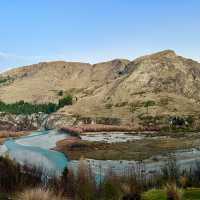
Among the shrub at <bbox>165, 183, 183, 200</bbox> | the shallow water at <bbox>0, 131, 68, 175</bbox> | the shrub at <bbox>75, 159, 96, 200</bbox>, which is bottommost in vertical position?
the shallow water at <bbox>0, 131, 68, 175</bbox>

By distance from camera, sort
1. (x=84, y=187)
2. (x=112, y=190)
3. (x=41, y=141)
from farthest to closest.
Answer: (x=41, y=141), (x=84, y=187), (x=112, y=190)

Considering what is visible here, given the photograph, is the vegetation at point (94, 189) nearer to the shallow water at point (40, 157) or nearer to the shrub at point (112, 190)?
the shrub at point (112, 190)

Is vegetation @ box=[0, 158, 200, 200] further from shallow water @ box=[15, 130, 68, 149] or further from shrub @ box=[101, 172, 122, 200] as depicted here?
shallow water @ box=[15, 130, 68, 149]

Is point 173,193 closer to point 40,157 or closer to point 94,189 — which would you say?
point 94,189

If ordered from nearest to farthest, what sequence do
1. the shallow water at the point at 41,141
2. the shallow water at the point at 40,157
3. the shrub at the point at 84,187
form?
1. the shrub at the point at 84,187
2. the shallow water at the point at 40,157
3. the shallow water at the point at 41,141

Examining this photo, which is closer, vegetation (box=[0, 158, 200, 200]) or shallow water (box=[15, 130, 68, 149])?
vegetation (box=[0, 158, 200, 200])

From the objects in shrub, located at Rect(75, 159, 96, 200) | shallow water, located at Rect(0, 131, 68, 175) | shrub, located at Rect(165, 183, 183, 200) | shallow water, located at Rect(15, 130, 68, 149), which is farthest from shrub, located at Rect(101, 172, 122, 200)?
shallow water, located at Rect(15, 130, 68, 149)

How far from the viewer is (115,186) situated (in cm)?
3033

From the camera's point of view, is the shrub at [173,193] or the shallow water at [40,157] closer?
the shrub at [173,193]

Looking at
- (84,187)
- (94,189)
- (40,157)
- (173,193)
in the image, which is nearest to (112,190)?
(94,189)

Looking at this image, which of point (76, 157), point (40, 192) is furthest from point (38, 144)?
point (40, 192)

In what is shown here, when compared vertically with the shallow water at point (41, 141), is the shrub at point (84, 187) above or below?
above

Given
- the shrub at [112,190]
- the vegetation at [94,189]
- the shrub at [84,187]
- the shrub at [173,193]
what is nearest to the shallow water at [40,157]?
the shrub at [84,187]

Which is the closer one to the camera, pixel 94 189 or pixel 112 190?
pixel 112 190
